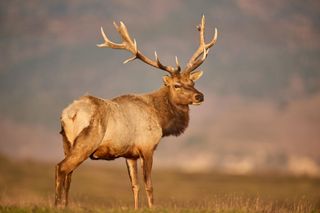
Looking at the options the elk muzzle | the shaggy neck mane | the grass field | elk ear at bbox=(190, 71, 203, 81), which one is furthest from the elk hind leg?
the grass field

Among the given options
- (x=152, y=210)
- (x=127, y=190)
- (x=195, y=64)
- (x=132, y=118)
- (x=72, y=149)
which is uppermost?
(x=127, y=190)

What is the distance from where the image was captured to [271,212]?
56.0 feet

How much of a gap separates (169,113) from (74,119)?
4.08 meters

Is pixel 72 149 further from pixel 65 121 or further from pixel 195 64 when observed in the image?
pixel 195 64

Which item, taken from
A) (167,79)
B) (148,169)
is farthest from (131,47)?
(148,169)

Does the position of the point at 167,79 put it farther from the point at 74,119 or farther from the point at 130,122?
the point at 74,119

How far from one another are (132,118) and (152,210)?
9.52ft

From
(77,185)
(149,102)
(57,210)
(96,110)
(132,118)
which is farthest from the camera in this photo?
(77,185)

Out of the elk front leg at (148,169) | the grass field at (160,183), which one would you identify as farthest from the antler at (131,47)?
the grass field at (160,183)

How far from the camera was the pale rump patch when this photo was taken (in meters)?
15.7

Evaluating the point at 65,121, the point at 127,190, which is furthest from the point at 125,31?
the point at 127,190

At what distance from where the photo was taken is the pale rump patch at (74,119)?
1574 cm

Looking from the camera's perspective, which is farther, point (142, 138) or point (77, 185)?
point (77, 185)

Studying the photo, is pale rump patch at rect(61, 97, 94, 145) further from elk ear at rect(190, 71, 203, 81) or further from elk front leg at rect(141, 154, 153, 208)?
elk ear at rect(190, 71, 203, 81)
